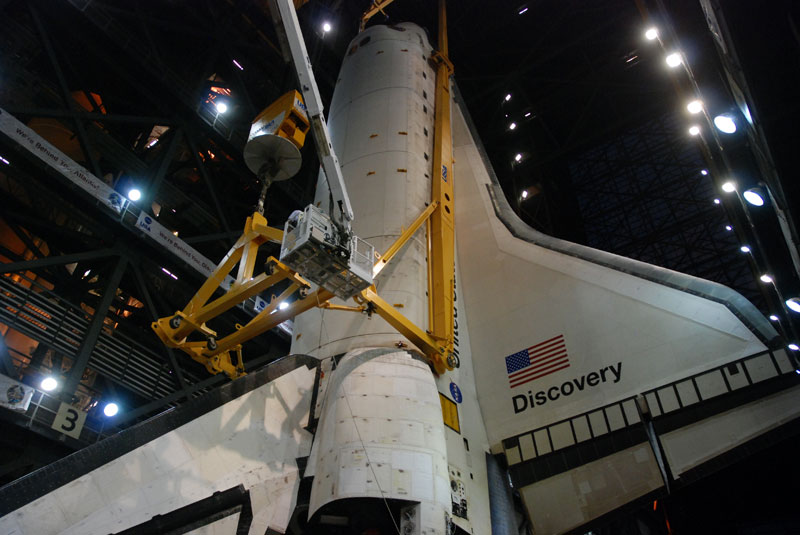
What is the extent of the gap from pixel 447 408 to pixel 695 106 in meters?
3.98

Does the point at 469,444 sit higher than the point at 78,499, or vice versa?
the point at 469,444

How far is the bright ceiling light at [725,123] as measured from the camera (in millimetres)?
4117

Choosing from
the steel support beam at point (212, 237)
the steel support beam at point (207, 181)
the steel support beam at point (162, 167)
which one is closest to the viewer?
the steel support beam at point (162, 167)

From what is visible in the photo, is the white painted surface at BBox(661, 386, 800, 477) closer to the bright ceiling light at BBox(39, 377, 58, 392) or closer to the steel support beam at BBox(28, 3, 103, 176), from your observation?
the bright ceiling light at BBox(39, 377, 58, 392)

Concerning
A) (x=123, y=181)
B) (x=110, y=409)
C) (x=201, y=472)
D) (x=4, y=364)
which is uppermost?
(x=123, y=181)

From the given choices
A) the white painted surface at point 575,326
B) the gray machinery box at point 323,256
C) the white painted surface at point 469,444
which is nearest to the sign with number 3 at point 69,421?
the gray machinery box at point 323,256

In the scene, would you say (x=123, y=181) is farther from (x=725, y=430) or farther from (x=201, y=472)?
(x=725, y=430)

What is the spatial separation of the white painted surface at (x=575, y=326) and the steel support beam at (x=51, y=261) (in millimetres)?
6141

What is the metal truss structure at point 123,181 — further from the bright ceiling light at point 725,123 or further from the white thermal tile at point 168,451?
the bright ceiling light at point 725,123

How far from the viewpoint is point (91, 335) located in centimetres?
902

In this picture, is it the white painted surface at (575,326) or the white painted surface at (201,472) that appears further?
the white painted surface at (575,326)

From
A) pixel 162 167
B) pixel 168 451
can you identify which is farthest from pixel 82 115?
pixel 168 451

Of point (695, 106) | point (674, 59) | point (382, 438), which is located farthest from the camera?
point (382, 438)

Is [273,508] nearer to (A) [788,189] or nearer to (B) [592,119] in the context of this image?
(A) [788,189]
